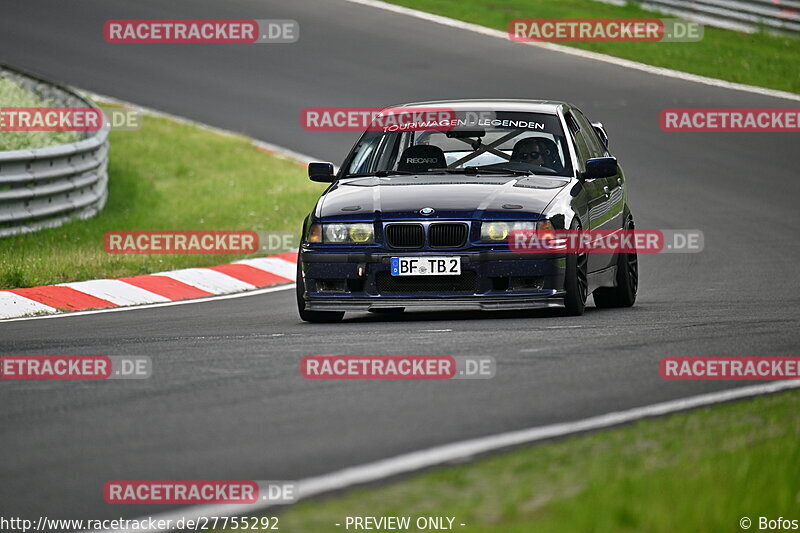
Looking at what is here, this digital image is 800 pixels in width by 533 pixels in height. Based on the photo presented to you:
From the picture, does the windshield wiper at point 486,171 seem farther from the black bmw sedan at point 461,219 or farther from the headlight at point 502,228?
the headlight at point 502,228

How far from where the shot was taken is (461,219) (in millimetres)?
10383

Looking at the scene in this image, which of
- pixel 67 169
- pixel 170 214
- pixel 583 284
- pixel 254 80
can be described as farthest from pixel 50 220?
pixel 254 80

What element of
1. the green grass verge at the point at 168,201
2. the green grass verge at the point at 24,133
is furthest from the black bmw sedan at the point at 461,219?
the green grass verge at the point at 24,133

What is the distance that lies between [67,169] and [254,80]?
33.2 ft

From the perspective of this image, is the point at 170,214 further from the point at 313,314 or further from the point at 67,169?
the point at 313,314

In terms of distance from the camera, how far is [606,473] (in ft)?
17.3

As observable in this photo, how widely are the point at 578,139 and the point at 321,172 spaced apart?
199cm

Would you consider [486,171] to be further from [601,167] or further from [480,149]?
[601,167]

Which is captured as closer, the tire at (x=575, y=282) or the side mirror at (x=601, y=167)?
the tire at (x=575, y=282)

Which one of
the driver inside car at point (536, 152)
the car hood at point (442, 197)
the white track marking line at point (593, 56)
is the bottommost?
the car hood at point (442, 197)

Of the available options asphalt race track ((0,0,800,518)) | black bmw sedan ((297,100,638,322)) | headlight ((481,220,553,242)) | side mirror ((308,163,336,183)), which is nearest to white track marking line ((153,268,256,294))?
asphalt race track ((0,0,800,518))

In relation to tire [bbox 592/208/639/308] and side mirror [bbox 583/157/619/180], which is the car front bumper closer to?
side mirror [bbox 583/157/619/180]

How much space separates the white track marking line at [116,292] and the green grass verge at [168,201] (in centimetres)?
33

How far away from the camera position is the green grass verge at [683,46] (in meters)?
26.0
